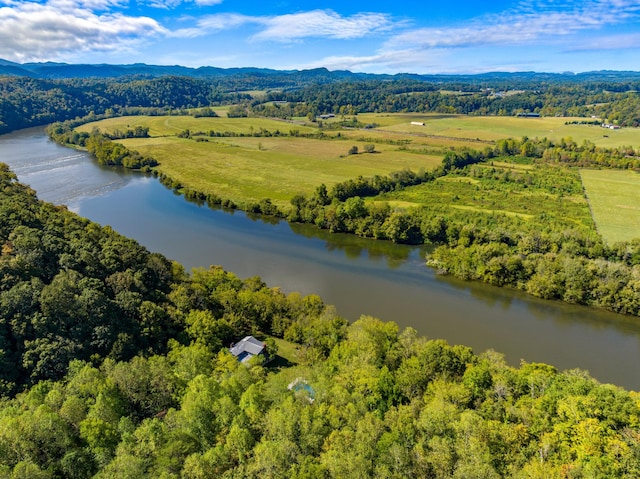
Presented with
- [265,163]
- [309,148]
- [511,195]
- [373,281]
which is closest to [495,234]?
[373,281]

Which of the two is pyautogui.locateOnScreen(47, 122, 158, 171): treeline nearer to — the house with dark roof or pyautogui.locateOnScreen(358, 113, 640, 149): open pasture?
the house with dark roof

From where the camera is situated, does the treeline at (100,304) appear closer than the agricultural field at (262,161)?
Yes

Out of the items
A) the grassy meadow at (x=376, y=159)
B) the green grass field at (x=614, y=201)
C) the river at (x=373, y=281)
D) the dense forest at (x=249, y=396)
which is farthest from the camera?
the grassy meadow at (x=376, y=159)

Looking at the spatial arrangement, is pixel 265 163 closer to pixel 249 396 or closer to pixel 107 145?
pixel 107 145

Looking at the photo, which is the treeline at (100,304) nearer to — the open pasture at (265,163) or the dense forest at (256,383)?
the dense forest at (256,383)

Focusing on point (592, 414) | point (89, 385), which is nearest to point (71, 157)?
point (89, 385)

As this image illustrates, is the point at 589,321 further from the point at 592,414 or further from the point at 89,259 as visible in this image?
the point at 89,259

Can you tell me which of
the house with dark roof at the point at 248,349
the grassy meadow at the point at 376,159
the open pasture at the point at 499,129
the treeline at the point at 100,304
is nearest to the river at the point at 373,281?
the treeline at the point at 100,304
